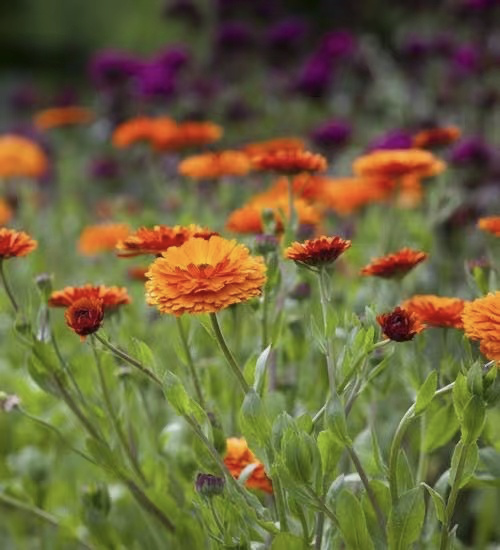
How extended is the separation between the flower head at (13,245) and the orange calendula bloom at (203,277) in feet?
0.55

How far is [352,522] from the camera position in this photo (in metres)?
0.76

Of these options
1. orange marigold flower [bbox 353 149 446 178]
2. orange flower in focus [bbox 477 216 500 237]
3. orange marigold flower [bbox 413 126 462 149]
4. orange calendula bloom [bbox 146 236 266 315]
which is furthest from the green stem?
orange marigold flower [bbox 413 126 462 149]

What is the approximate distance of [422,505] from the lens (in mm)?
754

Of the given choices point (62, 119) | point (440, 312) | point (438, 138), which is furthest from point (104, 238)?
point (62, 119)

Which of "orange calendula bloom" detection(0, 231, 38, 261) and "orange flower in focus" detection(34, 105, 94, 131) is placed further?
"orange flower in focus" detection(34, 105, 94, 131)

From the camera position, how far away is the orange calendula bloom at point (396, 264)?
89cm

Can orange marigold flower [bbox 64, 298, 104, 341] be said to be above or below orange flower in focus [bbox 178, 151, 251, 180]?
above

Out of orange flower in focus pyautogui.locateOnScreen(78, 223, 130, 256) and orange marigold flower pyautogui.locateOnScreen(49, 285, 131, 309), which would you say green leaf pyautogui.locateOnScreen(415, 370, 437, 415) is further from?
orange flower in focus pyautogui.locateOnScreen(78, 223, 130, 256)

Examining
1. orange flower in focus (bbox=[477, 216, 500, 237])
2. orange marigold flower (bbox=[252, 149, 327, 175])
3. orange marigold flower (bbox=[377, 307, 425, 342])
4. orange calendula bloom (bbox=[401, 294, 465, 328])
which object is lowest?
orange calendula bloom (bbox=[401, 294, 465, 328])

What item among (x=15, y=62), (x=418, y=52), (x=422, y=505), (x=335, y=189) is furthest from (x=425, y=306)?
(x=15, y=62)

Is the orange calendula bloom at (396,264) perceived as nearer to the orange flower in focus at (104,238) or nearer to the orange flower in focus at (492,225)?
the orange flower in focus at (492,225)

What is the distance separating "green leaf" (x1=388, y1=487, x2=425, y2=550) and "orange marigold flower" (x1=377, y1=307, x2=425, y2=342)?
11cm

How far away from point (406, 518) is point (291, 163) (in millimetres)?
423

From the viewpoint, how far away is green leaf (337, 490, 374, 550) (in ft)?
2.49
